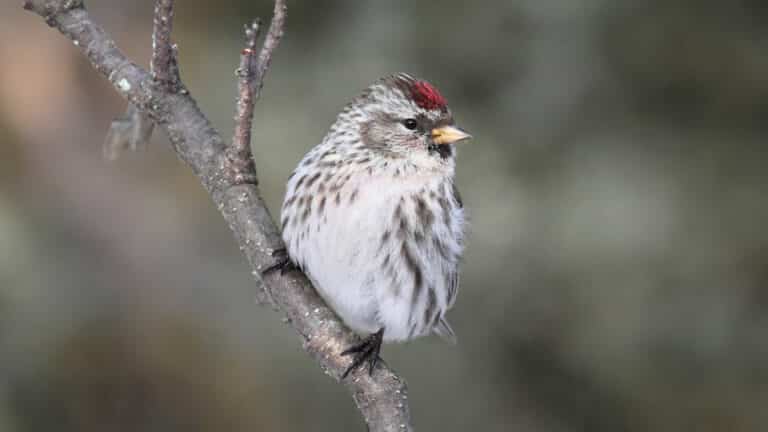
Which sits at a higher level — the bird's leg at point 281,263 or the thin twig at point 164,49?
the thin twig at point 164,49

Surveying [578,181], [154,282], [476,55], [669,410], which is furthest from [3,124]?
[669,410]

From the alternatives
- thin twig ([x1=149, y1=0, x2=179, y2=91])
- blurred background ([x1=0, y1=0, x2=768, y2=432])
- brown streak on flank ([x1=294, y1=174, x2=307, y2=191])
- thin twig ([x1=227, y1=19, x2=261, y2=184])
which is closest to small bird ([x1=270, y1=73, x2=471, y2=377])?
brown streak on flank ([x1=294, y1=174, x2=307, y2=191])

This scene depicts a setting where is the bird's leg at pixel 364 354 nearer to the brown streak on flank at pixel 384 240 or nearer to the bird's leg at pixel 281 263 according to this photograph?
the bird's leg at pixel 281 263

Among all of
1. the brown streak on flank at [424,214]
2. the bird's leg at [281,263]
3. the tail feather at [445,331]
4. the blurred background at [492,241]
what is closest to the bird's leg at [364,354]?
the bird's leg at [281,263]

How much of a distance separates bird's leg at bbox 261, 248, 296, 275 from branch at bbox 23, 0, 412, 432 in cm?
1

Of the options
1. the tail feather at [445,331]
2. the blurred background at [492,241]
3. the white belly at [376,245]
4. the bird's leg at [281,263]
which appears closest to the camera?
the bird's leg at [281,263]

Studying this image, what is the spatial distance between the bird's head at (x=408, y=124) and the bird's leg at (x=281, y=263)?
1.51ft

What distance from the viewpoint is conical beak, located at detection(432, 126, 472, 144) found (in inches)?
113

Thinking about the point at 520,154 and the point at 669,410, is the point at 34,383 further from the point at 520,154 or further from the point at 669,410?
the point at 669,410

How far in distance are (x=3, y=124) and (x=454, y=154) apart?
2036mm

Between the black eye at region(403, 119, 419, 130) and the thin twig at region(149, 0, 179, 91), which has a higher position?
the thin twig at region(149, 0, 179, 91)

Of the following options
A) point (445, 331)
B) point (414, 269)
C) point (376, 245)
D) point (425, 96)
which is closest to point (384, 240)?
point (376, 245)

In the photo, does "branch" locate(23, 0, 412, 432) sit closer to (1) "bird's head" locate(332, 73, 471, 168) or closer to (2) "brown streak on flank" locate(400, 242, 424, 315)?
(2) "brown streak on flank" locate(400, 242, 424, 315)

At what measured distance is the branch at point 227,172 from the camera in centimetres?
239
